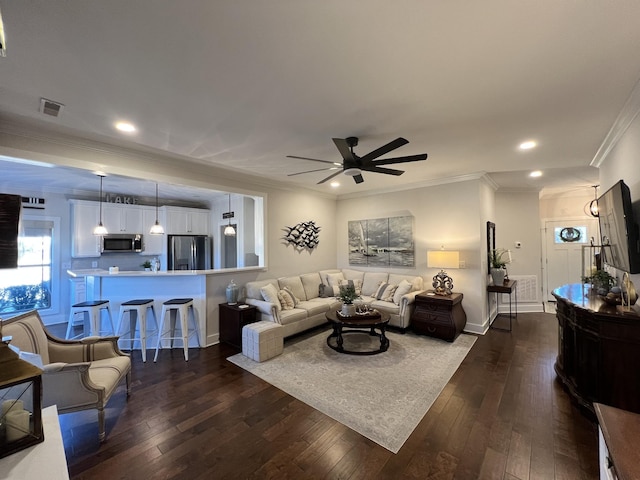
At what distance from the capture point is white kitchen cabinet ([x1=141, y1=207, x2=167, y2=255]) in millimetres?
6215

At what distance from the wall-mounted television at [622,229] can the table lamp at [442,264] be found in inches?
71.8

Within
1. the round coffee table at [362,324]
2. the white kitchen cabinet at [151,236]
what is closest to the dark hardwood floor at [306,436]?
the round coffee table at [362,324]

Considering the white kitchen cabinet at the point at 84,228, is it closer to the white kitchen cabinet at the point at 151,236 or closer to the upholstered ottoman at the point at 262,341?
the white kitchen cabinet at the point at 151,236

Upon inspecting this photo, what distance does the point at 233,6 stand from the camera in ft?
4.49

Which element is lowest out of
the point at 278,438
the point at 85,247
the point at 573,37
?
the point at 278,438

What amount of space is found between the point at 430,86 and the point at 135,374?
4362 mm

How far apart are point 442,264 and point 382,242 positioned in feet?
4.94

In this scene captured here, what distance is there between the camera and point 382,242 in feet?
19.0

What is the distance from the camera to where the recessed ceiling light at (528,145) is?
3.21 meters

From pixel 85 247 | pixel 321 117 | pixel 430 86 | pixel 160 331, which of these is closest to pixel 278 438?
pixel 160 331

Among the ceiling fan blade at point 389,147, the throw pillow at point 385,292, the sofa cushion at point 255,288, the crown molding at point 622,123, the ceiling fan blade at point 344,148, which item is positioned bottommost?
the throw pillow at point 385,292

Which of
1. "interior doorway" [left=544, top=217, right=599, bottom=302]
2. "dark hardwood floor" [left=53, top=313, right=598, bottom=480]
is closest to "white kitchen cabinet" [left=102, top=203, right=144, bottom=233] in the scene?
"dark hardwood floor" [left=53, top=313, right=598, bottom=480]

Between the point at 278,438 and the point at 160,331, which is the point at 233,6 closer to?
the point at 278,438

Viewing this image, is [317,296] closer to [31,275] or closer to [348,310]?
[348,310]
